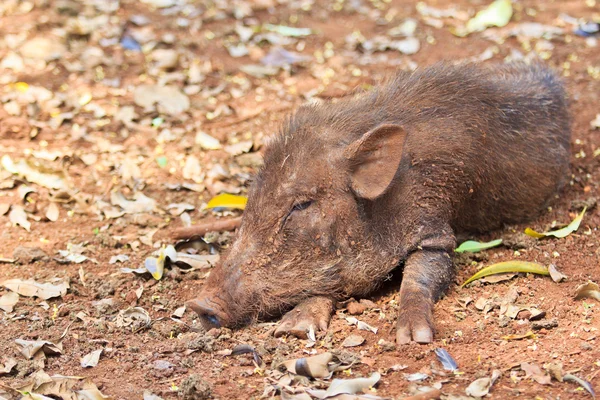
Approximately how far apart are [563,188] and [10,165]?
13.3 feet

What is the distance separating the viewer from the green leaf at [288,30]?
8672mm

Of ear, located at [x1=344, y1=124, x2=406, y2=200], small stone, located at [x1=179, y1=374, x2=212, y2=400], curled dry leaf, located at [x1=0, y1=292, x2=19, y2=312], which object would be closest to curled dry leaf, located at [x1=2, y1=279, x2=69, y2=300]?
curled dry leaf, located at [x1=0, y1=292, x2=19, y2=312]

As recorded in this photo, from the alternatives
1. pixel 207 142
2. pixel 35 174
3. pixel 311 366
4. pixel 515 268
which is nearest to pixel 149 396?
pixel 311 366

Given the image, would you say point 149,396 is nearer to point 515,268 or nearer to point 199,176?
point 515,268

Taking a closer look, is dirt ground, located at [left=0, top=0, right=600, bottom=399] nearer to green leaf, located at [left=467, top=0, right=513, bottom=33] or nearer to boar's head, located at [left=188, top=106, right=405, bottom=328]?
green leaf, located at [left=467, top=0, right=513, bottom=33]

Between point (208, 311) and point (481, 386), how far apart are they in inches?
59.9

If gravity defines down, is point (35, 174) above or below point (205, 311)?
below

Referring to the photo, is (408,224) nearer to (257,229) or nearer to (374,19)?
(257,229)

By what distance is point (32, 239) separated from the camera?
5.43m

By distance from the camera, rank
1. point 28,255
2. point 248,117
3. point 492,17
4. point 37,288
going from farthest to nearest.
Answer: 1. point 492,17
2. point 248,117
3. point 28,255
4. point 37,288

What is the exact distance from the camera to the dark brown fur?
4539 mm

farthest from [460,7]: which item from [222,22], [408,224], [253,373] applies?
[253,373]

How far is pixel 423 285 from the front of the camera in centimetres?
452

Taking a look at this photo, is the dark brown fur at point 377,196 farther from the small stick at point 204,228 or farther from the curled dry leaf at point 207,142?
the curled dry leaf at point 207,142
